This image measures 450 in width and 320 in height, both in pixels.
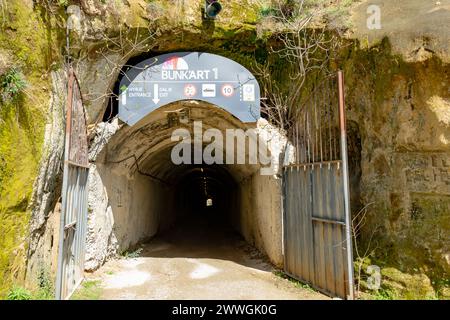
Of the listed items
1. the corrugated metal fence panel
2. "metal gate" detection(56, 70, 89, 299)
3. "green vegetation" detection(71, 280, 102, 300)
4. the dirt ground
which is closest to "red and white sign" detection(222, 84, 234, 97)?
the corrugated metal fence panel

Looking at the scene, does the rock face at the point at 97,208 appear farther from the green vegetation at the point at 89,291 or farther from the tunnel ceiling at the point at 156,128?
the green vegetation at the point at 89,291

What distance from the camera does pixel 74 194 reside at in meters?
5.37

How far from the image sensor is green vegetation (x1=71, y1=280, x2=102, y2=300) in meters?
5.38

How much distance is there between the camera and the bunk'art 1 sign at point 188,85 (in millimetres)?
6430

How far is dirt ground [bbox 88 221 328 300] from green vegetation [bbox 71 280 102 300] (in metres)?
0.09

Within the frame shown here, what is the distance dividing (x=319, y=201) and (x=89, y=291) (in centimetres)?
422

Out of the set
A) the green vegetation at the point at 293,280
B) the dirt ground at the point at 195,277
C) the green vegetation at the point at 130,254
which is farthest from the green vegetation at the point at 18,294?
the green vegetation at the point at 293,280

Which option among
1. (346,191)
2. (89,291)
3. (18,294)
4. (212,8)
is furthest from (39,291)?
(212,8)

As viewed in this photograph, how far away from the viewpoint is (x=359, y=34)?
19.4ft

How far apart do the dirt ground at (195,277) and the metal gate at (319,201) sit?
447mm

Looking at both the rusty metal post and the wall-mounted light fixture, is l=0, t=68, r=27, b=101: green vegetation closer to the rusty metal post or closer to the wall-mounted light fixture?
the wall-mounted light fixture

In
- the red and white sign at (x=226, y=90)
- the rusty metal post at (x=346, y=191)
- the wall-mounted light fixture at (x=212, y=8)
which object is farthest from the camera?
the red and white sign at (x=226, y=90)

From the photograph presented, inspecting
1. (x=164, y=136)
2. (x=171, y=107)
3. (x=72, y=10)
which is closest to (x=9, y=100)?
(x=72, y=10)

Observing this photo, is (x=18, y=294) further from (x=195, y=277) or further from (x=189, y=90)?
(x=189, y=90)
